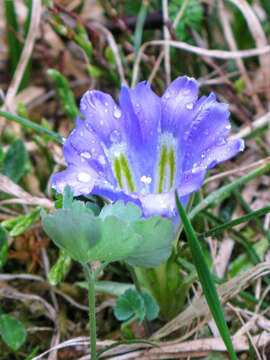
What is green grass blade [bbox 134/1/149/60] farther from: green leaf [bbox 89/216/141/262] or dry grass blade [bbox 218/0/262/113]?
green leaf [bbox 89/216/141/262]

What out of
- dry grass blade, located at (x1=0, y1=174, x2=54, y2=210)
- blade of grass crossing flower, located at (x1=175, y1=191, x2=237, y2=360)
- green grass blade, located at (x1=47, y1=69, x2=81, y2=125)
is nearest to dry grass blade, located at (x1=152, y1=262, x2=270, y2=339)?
blade of grass crossing flower, located at (x1=175, y1=191, x2=237, y2=360)

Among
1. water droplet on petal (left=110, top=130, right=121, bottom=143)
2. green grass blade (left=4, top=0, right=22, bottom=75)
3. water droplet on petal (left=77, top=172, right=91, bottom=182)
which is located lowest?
water droplet on petal (left=77, top=172, right=91, bottom=182)

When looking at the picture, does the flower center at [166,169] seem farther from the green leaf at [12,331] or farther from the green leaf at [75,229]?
the green leaf at [12,331]

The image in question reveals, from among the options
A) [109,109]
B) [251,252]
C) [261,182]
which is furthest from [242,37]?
[109,109]

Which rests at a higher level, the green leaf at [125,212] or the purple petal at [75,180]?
the purple petal at [75,180]

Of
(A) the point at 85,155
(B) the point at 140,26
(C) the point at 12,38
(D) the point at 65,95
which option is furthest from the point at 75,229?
(C) the point at 12,38

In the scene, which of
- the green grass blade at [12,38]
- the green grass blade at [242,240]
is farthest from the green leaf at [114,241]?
the green grass blade at [12,38]
